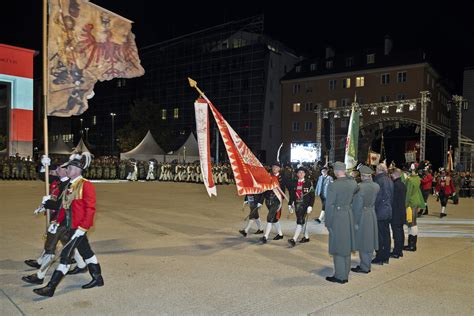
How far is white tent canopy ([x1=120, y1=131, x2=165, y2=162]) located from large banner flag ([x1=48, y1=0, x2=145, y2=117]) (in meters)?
26.3

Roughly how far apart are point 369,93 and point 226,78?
2014 centimetres

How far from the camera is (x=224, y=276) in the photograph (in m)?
6.68

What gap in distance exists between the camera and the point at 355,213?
697 cm

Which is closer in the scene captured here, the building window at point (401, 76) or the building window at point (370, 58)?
the building window at point (401, 76)

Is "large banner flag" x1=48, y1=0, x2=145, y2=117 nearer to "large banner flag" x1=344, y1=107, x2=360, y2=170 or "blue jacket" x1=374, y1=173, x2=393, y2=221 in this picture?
"blue jacket" x1=374, y1=173, x2=393, y2=221

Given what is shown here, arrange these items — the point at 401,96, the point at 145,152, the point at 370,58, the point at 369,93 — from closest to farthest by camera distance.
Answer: the point at 145,152, the point at 401,96, the point at 369,93, the point at 370,58

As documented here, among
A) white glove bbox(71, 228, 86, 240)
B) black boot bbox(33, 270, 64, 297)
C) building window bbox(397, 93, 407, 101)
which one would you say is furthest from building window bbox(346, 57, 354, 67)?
black boot bbox(33, 270, 64, 297)

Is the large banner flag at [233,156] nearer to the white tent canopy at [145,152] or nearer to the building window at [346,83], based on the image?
the white tent canopy at [145,152]

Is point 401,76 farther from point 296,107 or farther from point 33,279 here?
point 33,279

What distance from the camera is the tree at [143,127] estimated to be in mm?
57750

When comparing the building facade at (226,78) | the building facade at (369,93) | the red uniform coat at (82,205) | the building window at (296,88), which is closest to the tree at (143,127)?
the building facade at (226,78)

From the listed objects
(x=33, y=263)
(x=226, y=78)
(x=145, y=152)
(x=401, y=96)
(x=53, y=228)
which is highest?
(x=226, y=78)

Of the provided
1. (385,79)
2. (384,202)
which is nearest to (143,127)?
(385,79)

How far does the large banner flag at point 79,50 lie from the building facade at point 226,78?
45132 millimetres
